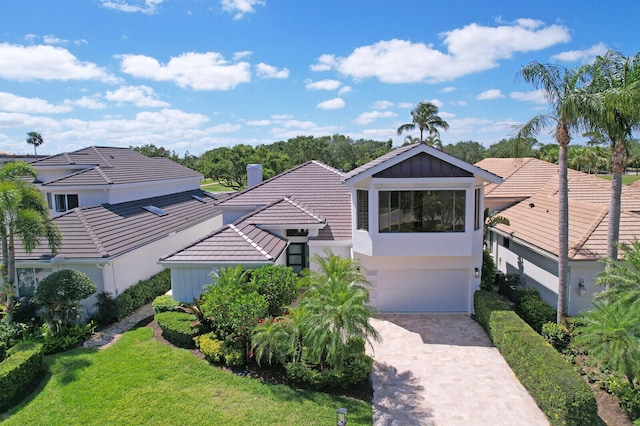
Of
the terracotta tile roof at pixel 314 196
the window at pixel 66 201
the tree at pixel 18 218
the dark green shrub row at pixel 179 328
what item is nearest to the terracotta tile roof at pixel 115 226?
the tree at pixel 18 218

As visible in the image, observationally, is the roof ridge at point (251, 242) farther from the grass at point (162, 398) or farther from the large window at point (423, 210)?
the large window at point (423, 210)

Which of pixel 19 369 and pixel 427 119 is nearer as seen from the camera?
pixel 19 369

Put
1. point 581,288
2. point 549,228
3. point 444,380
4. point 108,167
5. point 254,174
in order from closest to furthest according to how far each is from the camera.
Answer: point 444,380 < point 581,288 < point 549,228 < point 108,167 < point 254,174

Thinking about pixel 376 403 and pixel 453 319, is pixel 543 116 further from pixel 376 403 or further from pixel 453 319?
pixel 376 403

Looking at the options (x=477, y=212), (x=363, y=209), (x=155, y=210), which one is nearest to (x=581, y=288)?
(x=477, y=212)

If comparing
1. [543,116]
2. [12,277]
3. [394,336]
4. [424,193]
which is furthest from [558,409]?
[12,277]

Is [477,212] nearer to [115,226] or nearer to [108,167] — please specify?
[115,226]
